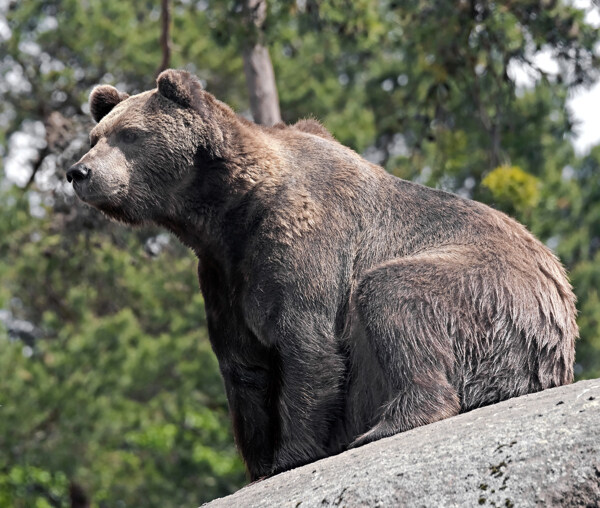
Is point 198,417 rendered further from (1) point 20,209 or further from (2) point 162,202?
(2) point 162,202

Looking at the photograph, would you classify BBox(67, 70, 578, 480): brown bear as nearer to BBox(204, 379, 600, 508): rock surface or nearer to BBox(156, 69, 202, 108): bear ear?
BBox(156, 69, 202, 108): bear ear

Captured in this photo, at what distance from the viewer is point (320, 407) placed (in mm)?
5719

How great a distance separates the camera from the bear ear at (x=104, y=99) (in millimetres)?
6465

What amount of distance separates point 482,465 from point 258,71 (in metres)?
8.12

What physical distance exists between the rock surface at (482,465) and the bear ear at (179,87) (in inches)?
94.9

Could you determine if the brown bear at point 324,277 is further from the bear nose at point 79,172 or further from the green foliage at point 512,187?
the green foliage at point 512,187

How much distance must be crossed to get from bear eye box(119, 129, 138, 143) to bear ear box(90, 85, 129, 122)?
19.0 inches

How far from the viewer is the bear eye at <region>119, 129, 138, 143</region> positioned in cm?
610

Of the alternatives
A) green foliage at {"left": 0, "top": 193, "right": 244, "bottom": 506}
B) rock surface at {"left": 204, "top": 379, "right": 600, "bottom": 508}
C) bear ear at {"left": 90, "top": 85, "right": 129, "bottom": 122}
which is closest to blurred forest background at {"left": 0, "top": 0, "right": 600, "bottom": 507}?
green foliage at {"left": 0, "top": 193, "right": 244, "bottom": 506}

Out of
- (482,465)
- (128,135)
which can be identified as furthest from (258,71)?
(482,465)

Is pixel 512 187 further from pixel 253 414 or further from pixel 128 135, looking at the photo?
pixel 128 135

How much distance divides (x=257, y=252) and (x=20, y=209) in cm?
1372

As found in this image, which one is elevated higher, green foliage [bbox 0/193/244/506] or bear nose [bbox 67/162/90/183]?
bear nose [bbox 67/162/90/183]

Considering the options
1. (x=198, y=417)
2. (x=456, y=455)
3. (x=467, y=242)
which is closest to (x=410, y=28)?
(x=467, y=242)
